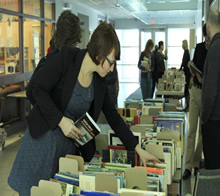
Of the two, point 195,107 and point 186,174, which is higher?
point 195,107

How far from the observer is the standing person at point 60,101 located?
1695 mm

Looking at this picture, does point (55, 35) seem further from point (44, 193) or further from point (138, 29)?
point (138, 29)

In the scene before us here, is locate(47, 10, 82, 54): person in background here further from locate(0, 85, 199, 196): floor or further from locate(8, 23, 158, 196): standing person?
locate(0, 85, 199, 196): floor

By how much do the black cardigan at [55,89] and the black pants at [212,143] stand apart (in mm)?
1389

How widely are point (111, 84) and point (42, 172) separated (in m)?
1.97

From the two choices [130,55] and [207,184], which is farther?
[130,55]

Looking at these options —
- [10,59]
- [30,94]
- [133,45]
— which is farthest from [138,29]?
[30,94]

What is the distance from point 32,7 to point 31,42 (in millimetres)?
867

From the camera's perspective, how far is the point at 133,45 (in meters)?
18.8

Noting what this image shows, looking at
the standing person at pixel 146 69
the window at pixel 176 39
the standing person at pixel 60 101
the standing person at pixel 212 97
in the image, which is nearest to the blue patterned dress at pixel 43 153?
the standing person at pixel 60 101

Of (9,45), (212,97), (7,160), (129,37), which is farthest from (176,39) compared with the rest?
(212,97)

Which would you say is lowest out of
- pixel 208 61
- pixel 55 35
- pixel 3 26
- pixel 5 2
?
pixel 208 61

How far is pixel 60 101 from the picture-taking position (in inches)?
71.1

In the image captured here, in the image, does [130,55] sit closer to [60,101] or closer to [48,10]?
[48,10]
